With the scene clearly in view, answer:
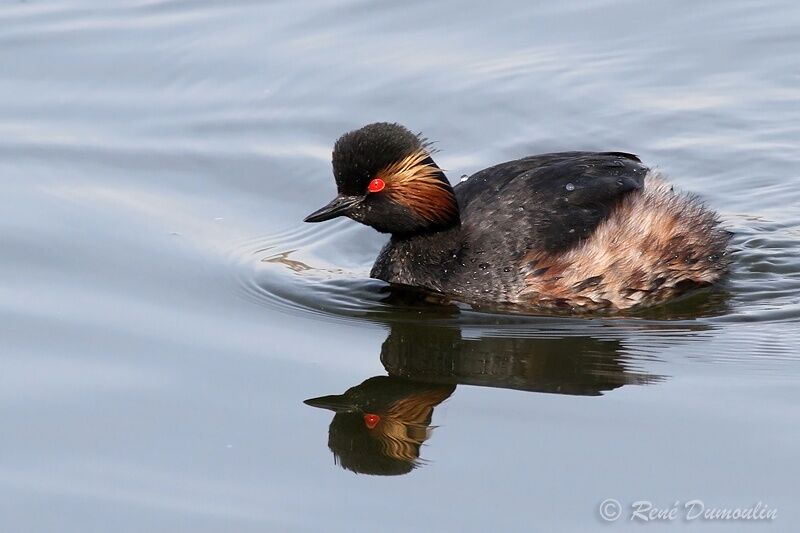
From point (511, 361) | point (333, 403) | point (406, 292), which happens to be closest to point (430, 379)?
point (511, 361)

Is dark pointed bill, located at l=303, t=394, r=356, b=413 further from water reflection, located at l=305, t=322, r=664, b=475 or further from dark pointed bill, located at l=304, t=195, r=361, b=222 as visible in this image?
dark pointed bill, located at l=304, t=195, r=361, b=222

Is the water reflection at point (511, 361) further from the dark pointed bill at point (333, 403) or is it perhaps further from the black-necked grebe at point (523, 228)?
the black-necked grebe at point (523, 228)

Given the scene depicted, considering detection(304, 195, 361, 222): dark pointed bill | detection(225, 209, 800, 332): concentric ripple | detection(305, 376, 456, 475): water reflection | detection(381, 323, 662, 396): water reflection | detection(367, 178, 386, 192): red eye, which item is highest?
detection(367, 178, 386, 192): red eye

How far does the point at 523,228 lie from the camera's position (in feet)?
27.7

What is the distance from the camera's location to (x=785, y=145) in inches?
409

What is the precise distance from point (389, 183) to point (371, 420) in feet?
6.76

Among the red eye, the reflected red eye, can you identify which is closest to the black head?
the red eye

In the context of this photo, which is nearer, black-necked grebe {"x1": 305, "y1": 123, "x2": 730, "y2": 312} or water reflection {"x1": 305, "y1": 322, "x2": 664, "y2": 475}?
water reflection {"x1": 305, "y1": 322, "x2": 664, "y2": 475}

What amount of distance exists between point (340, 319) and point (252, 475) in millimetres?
2062

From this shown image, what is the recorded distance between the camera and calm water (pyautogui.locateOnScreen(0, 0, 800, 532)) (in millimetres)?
6109

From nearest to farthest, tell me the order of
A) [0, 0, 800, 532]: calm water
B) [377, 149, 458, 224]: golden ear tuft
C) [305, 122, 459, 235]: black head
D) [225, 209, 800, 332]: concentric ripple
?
[0, 0, 800, 532]: calm water → [225, 209, 800, 332]: concentric ripple → [305, 122, 459, 235]: black head → [377, 149, 458, 224]: golden ear tuft

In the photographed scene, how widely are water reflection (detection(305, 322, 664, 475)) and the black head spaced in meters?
0.85

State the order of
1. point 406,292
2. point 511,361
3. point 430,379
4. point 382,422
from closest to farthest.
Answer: point 382,422 → point 430,379 → point 511,361 → point 406,292

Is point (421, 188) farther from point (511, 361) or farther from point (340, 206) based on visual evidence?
point (511, 361)
